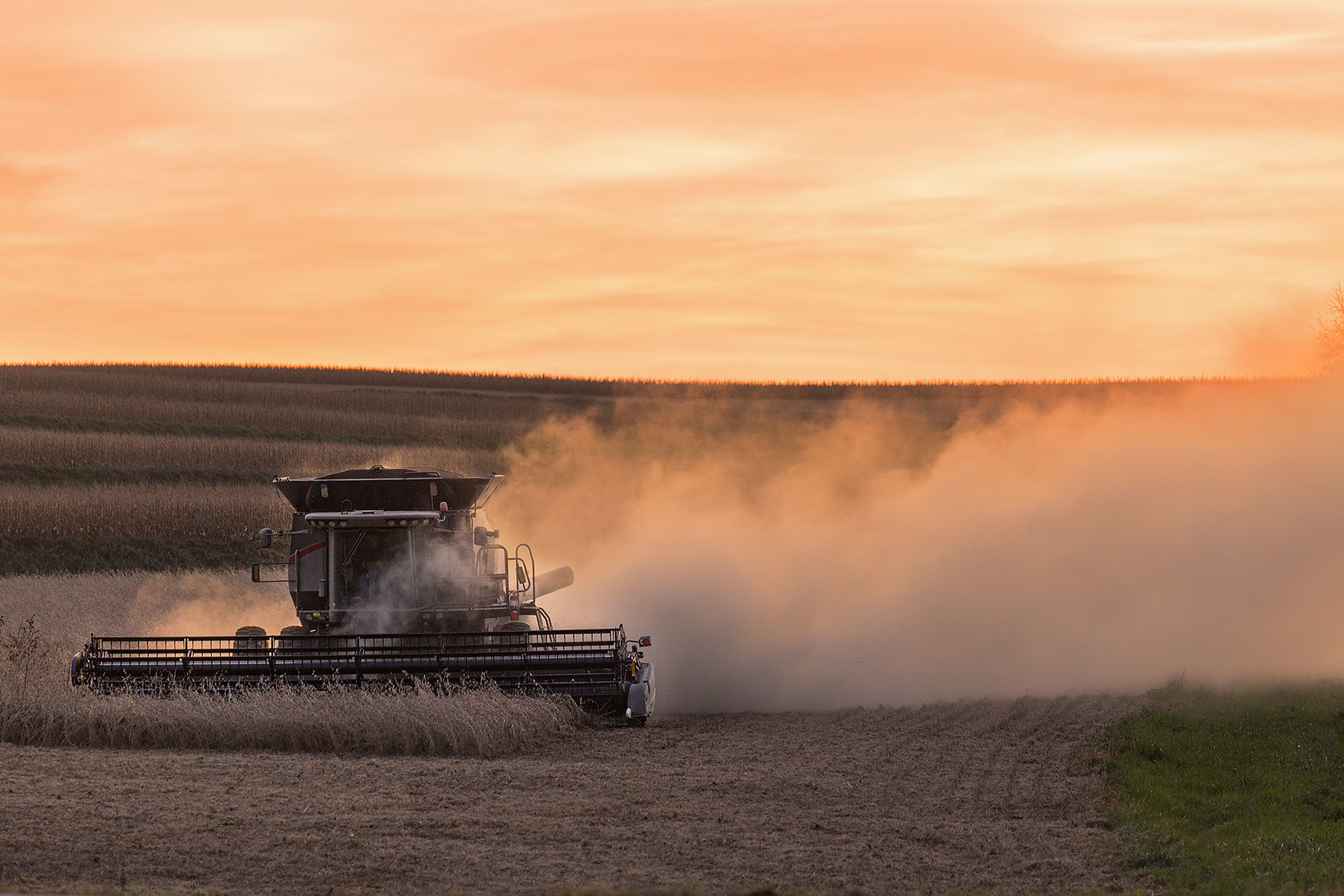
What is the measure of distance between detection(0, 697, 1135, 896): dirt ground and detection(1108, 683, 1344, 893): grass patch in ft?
1.57

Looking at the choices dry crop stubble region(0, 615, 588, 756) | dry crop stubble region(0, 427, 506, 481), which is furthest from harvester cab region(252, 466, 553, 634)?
dry crop stubble region(0, 427, 506, 481)

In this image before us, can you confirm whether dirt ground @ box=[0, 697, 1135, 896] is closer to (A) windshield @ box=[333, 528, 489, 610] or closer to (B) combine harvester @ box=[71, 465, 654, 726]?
(B) combine harvester @ box=[71, 465, 654, 726]

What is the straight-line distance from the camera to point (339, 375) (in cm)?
10450

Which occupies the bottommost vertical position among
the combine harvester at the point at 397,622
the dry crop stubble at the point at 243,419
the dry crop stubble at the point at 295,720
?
the dry crop stubble at the point at 295,720

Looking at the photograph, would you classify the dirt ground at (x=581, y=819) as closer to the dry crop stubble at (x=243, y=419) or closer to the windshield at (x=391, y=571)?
the windshield at (x=391, y=571)

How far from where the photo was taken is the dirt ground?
10.4 meters

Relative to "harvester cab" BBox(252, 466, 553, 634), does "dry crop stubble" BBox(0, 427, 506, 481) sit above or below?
above

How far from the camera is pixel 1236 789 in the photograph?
577 inches

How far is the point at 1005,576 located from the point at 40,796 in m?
17.2

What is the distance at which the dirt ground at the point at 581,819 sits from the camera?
34.0 feet

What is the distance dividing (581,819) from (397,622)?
24.4ft

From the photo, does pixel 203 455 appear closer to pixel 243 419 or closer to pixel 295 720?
pixel 243 419

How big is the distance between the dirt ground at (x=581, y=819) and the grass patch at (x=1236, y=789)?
18.9 inches

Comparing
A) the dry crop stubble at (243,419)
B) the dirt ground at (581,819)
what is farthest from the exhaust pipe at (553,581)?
the dry crop stubble at (243,419)
